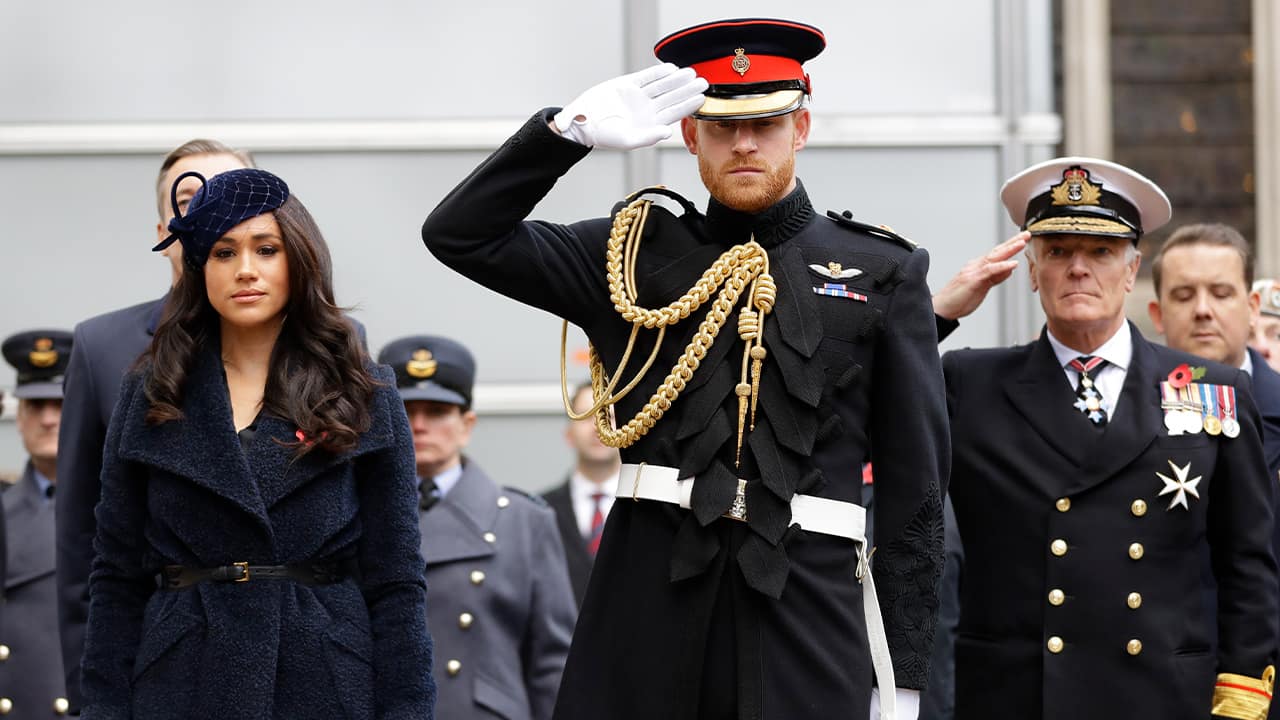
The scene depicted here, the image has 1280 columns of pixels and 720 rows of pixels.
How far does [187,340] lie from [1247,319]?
138 inches

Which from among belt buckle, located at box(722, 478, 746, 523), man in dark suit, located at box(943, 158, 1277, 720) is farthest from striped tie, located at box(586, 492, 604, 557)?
belt buckle, located at box(722, 478, 746, 523)

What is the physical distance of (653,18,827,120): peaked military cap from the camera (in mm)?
3951

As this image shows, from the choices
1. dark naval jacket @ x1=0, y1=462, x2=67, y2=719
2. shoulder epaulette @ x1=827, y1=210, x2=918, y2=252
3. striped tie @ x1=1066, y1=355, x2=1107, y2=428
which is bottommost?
dark naval jacket @ x1=0, y1=462, x2=67, y2=719

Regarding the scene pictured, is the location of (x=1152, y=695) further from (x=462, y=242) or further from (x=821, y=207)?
(x=821, y=207)

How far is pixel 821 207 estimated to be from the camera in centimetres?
825

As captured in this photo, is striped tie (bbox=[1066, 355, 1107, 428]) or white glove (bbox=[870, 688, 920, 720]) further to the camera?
striped tie (bbox=[1066, 355, 1107, 428])

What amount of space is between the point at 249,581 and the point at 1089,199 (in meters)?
2.50

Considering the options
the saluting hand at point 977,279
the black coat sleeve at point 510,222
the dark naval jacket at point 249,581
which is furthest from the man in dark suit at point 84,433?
the saluting hand at point 977,279

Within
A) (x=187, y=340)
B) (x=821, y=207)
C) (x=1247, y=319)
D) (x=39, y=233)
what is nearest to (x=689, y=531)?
(x=187, y=340)

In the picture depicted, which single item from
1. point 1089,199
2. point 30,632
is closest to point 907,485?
point 1089,199

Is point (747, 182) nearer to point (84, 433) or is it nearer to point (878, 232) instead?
point (878, 232)

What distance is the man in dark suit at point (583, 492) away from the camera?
786 cm

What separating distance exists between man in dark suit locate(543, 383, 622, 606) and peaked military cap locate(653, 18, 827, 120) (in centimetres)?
390

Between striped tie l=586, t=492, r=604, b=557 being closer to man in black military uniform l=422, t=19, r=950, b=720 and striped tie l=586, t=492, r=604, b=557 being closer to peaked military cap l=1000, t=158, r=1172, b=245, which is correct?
peaked military cap l=1000, t=158, r=1172, b=245
